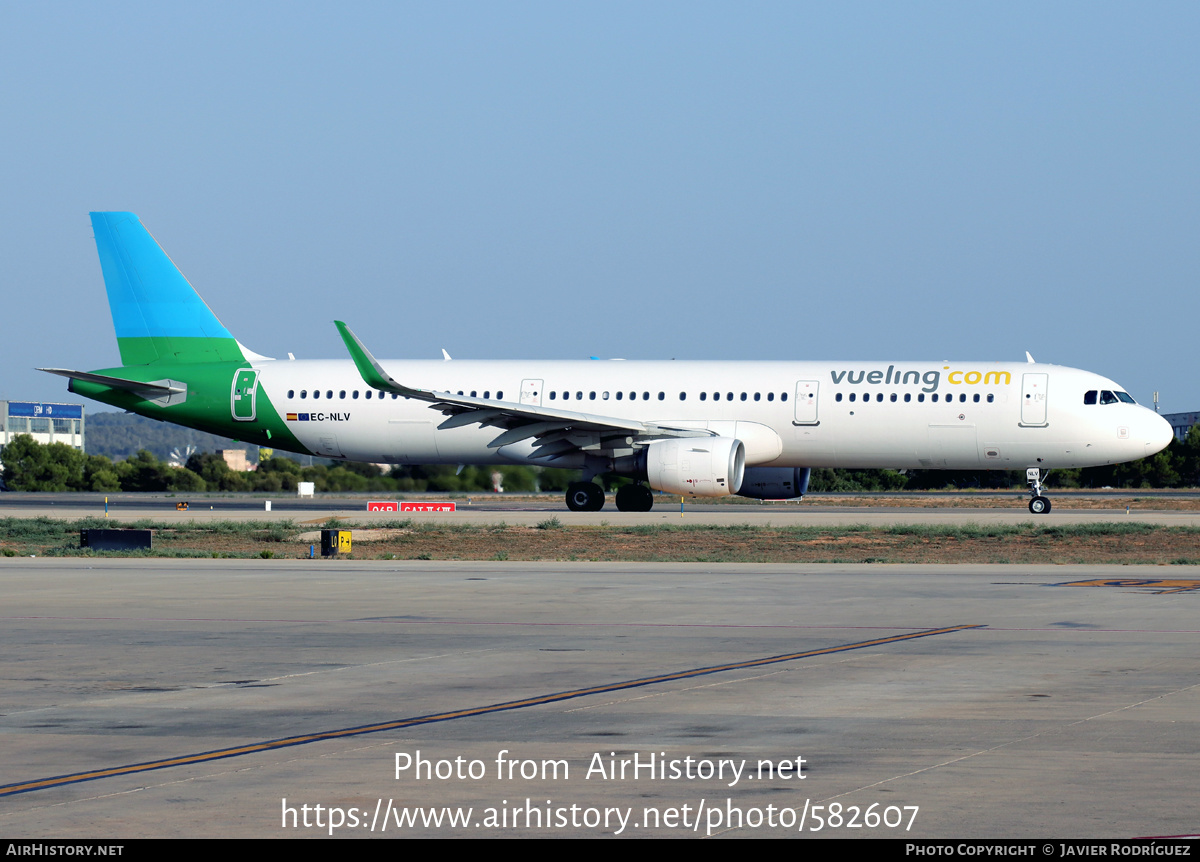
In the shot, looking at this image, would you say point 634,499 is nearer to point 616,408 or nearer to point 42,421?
point 616,408

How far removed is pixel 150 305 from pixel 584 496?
1455 cm

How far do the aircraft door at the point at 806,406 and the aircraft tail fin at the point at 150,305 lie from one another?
16536mm

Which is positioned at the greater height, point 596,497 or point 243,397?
point 243,397

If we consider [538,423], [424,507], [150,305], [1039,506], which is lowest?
[424,507]

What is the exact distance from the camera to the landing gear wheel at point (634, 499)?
39.8 m

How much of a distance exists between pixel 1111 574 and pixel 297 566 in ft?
45.7

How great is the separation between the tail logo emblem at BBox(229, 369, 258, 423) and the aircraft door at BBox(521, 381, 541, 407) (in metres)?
7.81

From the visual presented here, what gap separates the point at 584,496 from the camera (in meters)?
A: 39.8

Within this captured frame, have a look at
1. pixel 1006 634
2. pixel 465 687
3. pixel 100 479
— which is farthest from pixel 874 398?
pixel 100 479

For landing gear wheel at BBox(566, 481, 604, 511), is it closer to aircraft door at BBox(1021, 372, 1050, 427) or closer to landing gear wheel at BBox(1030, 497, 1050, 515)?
aircraft door at BBox(1021, 372, 1050, 427)

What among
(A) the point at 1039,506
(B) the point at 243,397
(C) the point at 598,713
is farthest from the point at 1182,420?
(C) the point at 598,713

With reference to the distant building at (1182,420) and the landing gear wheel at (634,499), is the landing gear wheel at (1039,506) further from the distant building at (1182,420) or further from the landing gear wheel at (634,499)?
the distant building at (1182,420)

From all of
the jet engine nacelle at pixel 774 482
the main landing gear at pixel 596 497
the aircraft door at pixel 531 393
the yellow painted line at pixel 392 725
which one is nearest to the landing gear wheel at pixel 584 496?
the main landing gear at pixel 596 497
